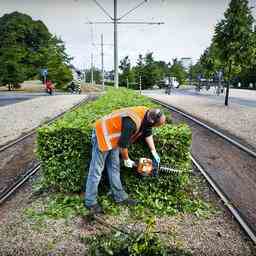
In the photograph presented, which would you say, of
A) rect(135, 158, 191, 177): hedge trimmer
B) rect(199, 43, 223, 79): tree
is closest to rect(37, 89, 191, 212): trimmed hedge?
rect(135, 158, 191, 177): hedge trimmer

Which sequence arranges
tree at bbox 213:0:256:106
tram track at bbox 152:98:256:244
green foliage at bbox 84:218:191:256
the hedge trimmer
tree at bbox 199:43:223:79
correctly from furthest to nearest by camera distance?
1. tree at bbox 199:43:223:79
2. tree at bbox 213:0:256:106
3. tram track at bbox 152:98:256:244
4. the hedge trimmer
5. green foliage at bbox 84:218:191:256

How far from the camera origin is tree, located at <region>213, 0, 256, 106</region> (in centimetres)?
1883

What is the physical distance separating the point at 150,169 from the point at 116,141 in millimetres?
783

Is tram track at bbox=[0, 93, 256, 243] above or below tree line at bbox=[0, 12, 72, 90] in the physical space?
below

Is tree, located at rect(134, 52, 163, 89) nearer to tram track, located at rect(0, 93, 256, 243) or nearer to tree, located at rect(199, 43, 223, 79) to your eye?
tree, located at rect(199, 43, 223, 79)

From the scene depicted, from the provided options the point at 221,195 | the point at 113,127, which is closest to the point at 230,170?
the point at 221,195

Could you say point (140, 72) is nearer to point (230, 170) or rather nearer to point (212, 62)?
point (212, 62)

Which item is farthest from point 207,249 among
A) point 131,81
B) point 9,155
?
point 131,81

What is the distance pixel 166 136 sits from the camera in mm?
5543

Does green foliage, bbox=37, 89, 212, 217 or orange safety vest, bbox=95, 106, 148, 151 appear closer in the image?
orange safety vest, bbox=95, 106, 148, 151

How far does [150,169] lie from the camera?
520 cm

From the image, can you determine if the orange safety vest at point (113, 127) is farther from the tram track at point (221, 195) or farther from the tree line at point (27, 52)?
the tree line at point (27, 52)

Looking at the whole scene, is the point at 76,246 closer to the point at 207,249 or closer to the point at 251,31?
the point at 207,249

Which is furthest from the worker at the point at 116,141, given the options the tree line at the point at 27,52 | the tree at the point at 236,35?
the tree line at the point at 27,52
